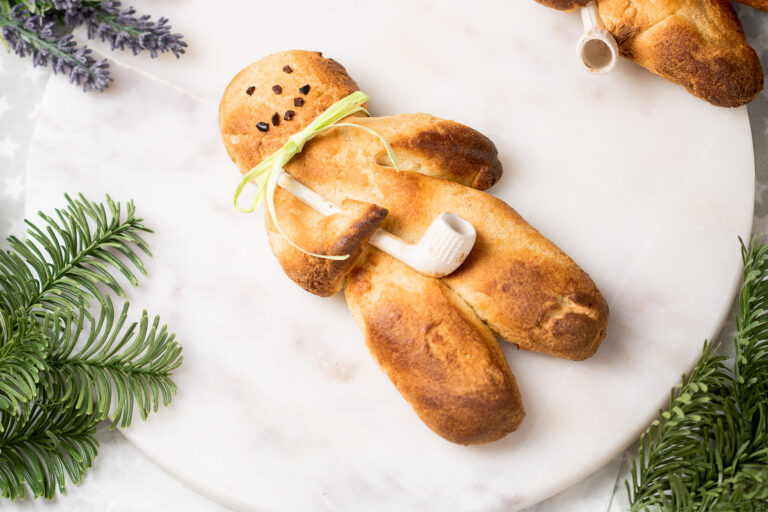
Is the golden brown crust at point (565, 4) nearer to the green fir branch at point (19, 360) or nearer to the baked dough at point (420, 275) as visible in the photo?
the baked dough at point (420, 275)

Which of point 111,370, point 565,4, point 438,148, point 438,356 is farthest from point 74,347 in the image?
point 565,4

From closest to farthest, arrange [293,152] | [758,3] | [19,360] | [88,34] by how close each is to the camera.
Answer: [19,360]
[293,152]
[758,3]
[88,34]

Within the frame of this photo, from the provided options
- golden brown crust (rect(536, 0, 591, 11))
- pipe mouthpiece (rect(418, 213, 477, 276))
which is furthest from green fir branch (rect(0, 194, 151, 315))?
golden brown crust (rect(536, 0, 591, 11))

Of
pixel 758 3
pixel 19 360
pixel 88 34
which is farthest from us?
pixel 88 34

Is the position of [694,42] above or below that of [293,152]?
above

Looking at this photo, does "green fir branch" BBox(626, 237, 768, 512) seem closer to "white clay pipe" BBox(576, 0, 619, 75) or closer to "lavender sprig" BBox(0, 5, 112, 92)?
"white clay pipe" BBox(576, 0, 619, 75)

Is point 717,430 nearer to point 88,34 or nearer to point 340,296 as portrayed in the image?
point 340,296

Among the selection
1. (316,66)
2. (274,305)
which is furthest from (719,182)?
(274,305)
